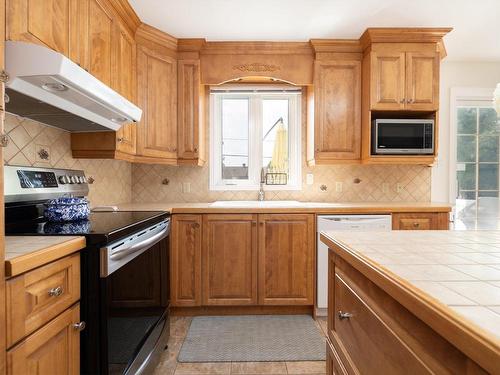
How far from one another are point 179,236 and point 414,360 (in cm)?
211

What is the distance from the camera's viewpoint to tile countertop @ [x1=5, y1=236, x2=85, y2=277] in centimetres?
86

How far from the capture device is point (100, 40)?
196 centimetres

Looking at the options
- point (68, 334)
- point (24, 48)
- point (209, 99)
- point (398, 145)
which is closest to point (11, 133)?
point (24, 48)

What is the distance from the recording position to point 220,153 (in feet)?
10.6

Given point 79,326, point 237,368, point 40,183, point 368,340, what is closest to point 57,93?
point 40,183

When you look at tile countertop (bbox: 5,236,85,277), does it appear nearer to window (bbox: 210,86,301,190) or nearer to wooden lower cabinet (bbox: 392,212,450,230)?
window (bbox: 210,86,301,190)

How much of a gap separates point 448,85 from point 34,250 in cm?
378

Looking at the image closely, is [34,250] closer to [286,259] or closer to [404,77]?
[286,259]

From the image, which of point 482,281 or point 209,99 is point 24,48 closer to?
→ point 482,281

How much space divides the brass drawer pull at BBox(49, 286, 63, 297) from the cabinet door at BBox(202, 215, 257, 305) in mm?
1471

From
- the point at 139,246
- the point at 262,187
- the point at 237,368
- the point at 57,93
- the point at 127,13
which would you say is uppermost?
the point at 127,13

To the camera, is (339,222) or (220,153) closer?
(339,222)

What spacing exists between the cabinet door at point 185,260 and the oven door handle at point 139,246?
0.45 m

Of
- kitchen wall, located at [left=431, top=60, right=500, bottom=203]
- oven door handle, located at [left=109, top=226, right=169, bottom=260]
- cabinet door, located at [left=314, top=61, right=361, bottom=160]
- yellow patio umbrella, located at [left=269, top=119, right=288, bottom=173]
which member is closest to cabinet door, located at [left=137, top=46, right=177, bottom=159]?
oven door handle, located at [left=109, top=226, right=169, bottom=260]
